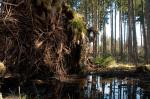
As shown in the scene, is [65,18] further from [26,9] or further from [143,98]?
[143,98]

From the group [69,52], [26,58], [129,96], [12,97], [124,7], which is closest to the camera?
[12,97]

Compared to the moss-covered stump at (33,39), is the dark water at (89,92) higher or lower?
lower

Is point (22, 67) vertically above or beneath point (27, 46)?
beneath

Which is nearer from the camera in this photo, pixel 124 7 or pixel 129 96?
pixel 129 96

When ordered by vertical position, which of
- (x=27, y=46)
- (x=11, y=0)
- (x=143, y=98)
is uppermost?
(x=11, y=0)

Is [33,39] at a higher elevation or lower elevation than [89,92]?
higher

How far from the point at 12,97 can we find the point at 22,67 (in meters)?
5.54

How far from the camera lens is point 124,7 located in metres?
44.8

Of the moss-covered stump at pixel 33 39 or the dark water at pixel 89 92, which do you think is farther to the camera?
the moss-covered stump at pixel 33 39

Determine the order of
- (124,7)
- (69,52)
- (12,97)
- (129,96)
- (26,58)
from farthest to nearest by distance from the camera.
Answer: (124,7)
(69,52)
(26,58)
(129,96)
(12,97)

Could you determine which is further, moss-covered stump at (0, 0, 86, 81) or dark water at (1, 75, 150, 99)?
moss-covered stump at (0, 0, 86, 81)

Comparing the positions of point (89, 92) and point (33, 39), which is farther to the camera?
point (33, 39)

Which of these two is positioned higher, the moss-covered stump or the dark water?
the moss-covered stump

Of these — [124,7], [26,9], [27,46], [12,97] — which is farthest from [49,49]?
[124,7]
